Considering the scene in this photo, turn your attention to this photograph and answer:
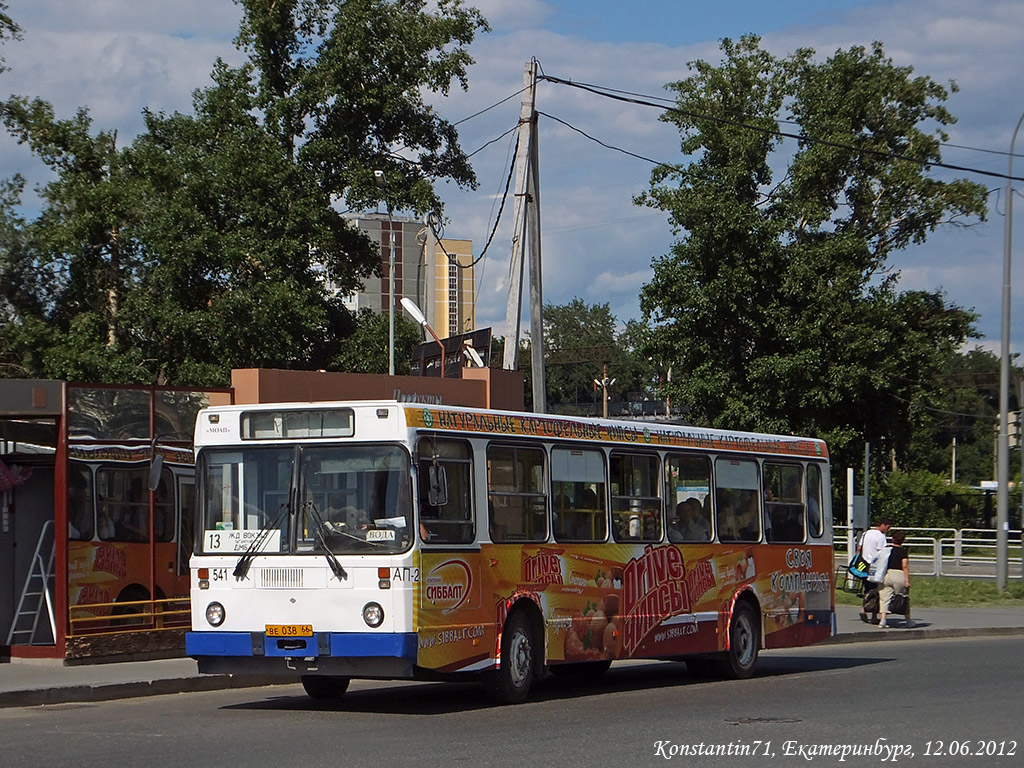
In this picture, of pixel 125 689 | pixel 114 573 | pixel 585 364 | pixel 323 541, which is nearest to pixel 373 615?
pixel 323 541

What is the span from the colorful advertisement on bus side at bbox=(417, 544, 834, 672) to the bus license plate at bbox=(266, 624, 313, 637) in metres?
1.00

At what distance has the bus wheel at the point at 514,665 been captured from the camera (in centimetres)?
1269

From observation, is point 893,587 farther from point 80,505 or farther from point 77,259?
point 77,259

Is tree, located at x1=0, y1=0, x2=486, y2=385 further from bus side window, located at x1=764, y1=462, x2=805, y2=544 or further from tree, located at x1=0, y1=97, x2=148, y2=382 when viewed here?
bus side window, located at x1=764, y1=462, x2=805, y2=544

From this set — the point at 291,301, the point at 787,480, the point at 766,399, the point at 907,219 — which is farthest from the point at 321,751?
the point at 907,219

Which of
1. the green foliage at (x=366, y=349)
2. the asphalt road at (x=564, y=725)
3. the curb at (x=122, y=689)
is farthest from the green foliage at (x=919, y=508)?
the curb at (x=122, y=689)

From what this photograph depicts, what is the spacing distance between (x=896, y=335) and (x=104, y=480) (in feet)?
97.6

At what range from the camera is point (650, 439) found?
1516 centimetres

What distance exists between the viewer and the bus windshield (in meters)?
11.8

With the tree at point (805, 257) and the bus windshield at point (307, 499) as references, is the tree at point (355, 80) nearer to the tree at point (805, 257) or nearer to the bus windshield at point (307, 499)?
the tree at point (805, 257)

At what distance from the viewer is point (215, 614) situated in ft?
40.3

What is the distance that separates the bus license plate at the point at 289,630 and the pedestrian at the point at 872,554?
1416 cm

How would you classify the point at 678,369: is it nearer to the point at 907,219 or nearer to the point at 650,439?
the point at 907,219

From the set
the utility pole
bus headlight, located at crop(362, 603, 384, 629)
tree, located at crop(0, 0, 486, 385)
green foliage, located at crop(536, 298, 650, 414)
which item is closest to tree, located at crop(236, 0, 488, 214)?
tree, located at crop(0, 0, 486, 385)
